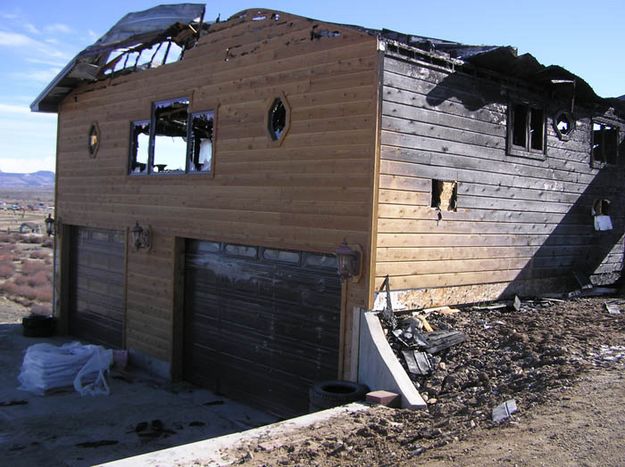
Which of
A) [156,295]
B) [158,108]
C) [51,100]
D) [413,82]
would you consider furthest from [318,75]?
[51,100]

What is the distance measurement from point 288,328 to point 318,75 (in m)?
3.65

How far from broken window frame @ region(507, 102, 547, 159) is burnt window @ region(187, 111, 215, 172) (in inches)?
193

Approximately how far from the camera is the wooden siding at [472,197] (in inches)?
302

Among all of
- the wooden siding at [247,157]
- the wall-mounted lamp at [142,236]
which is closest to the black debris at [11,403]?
the wooden siding at [247,157]

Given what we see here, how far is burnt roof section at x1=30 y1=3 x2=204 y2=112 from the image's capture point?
1075 cm

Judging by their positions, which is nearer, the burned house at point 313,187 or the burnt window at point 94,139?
the burned house at point 313,187

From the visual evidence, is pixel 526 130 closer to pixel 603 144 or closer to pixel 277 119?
pixel 603 144

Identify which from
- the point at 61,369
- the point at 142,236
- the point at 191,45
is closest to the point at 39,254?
the point at 142,236

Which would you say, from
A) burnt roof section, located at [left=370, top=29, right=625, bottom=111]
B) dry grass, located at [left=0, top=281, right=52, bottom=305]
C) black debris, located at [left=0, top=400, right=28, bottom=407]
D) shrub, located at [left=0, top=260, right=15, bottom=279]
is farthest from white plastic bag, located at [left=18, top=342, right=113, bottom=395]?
shrub, located at [left=0, top=260, right=15, bottom=279]

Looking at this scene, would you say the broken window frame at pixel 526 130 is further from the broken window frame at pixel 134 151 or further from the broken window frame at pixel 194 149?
the broken window frame at pixel 134 151

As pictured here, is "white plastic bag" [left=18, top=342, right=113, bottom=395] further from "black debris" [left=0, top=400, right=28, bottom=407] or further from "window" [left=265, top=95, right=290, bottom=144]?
"window" [left=265, top=95, right=290, bottom=144]

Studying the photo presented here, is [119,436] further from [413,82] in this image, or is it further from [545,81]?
[545,81]

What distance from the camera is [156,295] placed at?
37.2ft

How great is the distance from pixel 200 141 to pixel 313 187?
11.4 ft
